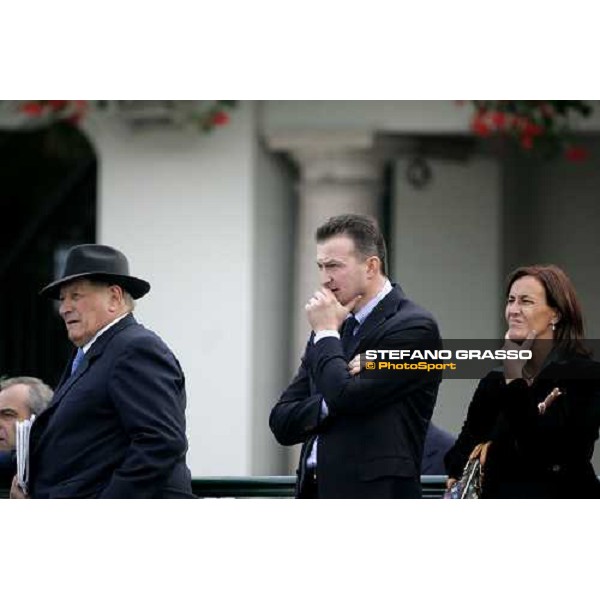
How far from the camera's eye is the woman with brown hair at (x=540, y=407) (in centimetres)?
405

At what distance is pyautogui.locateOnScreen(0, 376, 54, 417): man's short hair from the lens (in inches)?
184

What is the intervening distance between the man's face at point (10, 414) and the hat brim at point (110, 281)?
40 centimetres

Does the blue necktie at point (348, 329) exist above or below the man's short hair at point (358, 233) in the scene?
below

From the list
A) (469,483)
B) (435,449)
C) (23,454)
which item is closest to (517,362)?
(469,483)

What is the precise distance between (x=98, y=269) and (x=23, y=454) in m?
0.47

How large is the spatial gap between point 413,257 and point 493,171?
2.79ft

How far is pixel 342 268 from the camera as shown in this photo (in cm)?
421

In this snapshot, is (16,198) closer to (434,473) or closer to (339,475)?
(434,473)

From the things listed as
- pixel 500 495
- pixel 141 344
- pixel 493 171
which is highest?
pixel 493 171

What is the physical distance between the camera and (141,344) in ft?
13.7

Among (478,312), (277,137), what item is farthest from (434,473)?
(277,137)

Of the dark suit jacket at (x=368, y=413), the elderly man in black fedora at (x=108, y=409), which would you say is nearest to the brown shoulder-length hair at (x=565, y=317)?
the dark suit jacket at (x=368, y=413)

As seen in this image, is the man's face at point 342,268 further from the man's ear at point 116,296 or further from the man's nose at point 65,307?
the man's nose at point 65,307

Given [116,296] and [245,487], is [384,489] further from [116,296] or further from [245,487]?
[116,296]
